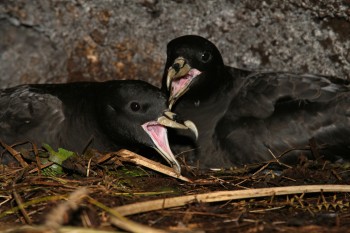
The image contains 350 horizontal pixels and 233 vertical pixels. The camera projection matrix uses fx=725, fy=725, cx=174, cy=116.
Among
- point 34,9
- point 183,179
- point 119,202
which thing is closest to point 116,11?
point 34,9

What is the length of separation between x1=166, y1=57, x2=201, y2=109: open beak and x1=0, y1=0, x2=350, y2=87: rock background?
922 mm

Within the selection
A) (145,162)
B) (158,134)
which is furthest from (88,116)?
(145,162)

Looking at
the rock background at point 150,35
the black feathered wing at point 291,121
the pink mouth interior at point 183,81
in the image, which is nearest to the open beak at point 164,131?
the pink mouth interior at point 183,81

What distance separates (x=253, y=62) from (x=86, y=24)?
69.8 inches

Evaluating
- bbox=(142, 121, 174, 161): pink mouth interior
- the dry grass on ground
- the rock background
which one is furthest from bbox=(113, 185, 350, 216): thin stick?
the rock background

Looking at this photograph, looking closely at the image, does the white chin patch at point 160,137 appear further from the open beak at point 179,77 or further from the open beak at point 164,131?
the open beak at point 179,77

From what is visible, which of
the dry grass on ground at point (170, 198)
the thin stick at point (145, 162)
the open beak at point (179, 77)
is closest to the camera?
the dry grass on ground at point (170, 198)

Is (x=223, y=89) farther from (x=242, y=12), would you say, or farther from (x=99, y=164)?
(x=99, y=164)

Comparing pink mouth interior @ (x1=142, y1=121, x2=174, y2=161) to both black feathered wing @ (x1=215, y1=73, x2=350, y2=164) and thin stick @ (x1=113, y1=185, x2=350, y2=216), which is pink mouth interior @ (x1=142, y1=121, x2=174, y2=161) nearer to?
black feathered wing @ (x1=215, y1=73, x2=350, y2=164)

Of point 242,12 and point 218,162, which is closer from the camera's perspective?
point 218,162

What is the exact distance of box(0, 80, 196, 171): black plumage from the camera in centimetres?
608

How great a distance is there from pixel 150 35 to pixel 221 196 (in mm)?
2839

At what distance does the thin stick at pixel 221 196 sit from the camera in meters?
4.72

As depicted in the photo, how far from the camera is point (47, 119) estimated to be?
21.3ft
